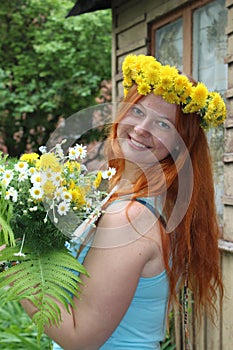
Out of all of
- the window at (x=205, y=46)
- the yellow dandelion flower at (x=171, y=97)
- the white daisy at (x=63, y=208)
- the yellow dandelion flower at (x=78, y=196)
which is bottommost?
the white daisy at (x=63, y=208)

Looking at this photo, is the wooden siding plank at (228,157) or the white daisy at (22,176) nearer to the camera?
the white daisy at (22,176)

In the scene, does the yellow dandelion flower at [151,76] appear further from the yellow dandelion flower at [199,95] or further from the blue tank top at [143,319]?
the blue tank top at [143,319]

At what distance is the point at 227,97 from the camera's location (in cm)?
373

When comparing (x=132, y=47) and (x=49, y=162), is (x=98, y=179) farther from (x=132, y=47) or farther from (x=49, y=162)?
(x=132, y=47)

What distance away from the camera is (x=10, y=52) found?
421 inches

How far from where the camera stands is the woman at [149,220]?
1791mm

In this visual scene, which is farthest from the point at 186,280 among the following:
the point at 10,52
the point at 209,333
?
the point at 10,52

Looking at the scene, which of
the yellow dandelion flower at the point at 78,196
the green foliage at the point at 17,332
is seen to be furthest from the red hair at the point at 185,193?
the green foliage at the point at 17,332

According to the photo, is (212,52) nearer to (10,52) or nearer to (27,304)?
(27,304)

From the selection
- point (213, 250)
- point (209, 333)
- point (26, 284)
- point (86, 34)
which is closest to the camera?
point (26, 284)

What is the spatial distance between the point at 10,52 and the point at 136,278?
945cm

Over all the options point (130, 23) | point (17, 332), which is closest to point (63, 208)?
point (17, 332)

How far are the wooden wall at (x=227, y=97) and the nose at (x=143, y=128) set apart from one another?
121 cm

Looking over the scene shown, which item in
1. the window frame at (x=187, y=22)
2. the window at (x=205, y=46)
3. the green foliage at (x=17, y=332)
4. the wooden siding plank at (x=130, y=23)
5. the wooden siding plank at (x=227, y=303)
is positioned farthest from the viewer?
the wooden siding plank at (x=130, y=23)
